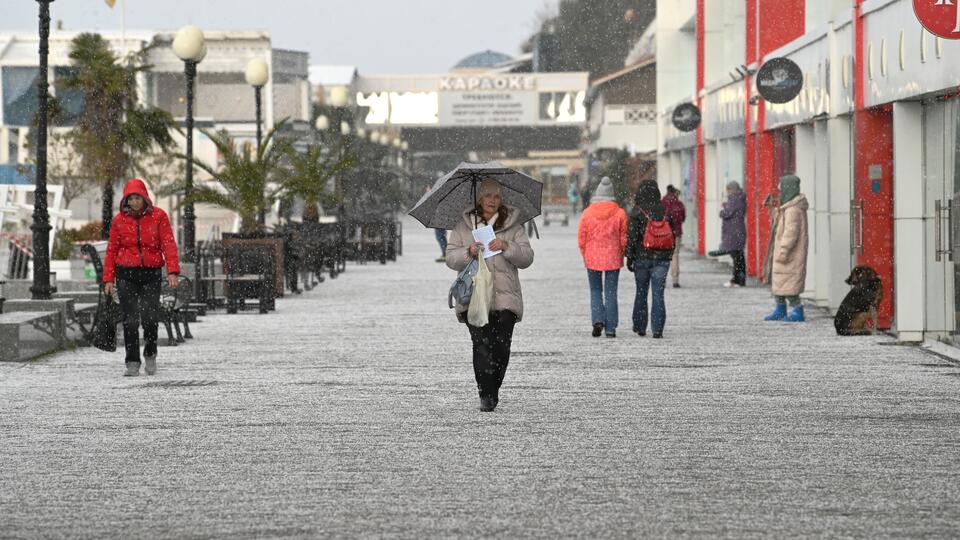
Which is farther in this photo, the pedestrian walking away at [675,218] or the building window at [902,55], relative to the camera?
the pedestrian walking away at [675,218]

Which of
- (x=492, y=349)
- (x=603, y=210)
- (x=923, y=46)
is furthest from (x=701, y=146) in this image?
(x=492, y=349)

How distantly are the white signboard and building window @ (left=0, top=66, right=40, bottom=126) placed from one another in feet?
88.7

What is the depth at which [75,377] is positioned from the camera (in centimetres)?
1469

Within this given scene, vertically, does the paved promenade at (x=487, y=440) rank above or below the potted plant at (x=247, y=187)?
below

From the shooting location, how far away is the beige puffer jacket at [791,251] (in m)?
20.5

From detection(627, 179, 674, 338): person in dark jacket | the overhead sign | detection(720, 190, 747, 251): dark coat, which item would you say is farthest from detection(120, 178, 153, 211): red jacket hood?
the overhead sign

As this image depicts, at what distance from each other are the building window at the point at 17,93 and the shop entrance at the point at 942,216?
61931mm

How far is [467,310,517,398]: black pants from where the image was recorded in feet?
39.2

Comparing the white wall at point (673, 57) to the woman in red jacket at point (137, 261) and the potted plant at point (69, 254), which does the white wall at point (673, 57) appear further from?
the woman in red jacket at point (137, 261)

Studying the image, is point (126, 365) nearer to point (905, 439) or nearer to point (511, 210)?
point (511, 210)

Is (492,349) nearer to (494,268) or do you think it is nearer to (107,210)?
(494,268)

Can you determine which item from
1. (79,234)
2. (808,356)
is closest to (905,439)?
(808,356)

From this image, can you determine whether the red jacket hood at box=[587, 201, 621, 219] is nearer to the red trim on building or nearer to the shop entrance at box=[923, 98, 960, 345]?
the shop entrance at box=[923, 98, 960, 345]

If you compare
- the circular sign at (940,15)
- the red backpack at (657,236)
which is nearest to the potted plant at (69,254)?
the red backpack at (657,236)
